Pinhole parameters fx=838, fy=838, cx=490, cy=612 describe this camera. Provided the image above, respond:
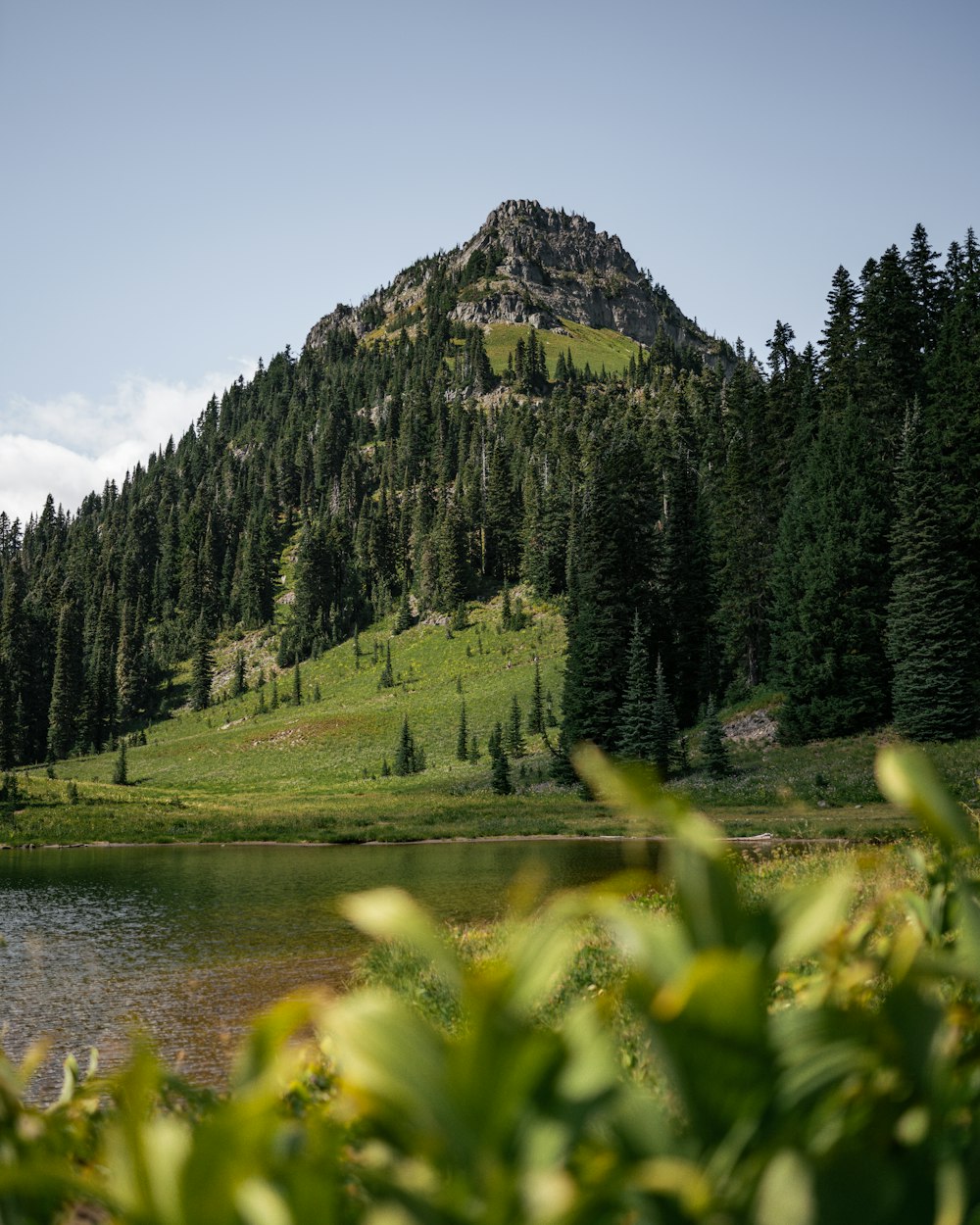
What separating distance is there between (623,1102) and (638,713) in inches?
1722

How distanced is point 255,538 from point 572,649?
9190cm

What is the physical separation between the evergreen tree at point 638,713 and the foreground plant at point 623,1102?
42.0 metres

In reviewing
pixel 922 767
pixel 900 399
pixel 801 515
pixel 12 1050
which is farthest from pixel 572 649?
pixel 922 767

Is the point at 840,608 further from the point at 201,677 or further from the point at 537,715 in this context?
the point at 201,677

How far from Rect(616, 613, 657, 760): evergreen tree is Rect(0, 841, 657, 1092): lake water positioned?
513 inches

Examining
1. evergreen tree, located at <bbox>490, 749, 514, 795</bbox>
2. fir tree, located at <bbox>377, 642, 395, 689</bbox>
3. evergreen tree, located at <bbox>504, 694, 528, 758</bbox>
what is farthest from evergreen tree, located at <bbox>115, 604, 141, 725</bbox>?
evergreen tree, located at <bbox>490, 749, 514, 795</bbox>

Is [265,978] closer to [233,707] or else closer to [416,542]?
[233,707]

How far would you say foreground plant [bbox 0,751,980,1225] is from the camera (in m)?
0.62

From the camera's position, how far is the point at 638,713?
4353 centimetres

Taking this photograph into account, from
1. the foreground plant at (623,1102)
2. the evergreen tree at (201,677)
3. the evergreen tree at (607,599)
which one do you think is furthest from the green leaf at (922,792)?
the evergreen tree at (201,677)

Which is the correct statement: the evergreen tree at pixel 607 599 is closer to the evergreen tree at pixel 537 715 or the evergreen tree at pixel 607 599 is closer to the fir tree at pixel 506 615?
the evergreen tree at pixel 537 715

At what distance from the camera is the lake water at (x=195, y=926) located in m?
10.7

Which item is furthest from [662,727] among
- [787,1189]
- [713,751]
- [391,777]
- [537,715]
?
[787,1189]

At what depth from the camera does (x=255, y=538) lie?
131750 millimetres
